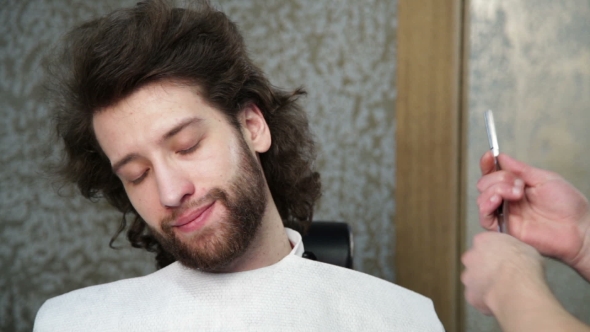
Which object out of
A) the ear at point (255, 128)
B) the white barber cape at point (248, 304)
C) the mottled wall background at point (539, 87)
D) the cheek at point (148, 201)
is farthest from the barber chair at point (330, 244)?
the mottled wall background at point (539, 87)

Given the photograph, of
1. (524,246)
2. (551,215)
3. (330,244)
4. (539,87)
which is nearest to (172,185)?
(330,244)

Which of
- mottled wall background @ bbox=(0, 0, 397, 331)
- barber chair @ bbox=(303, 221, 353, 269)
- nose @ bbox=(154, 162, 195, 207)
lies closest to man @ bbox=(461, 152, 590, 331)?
barber chair @ bbox=(303, 221, 353, 269)

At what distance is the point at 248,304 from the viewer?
136 centimetres

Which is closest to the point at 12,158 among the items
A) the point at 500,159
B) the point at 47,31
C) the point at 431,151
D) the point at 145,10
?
the point at 47,31

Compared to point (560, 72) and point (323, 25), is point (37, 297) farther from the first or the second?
point (560, 72)

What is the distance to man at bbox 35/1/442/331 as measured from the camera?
1.31 m

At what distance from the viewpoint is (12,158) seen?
260 cm

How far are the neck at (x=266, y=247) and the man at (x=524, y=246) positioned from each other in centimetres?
52

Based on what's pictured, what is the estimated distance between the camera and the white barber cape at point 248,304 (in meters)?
1.35

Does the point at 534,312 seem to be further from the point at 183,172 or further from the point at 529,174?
the point at 183,172

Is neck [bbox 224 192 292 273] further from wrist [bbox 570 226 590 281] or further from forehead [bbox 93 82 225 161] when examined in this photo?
wrist [bbox 570 226 590 281]

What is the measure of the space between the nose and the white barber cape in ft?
0.83

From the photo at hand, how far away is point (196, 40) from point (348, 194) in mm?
1234

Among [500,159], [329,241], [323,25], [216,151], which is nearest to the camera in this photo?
[500,159]
